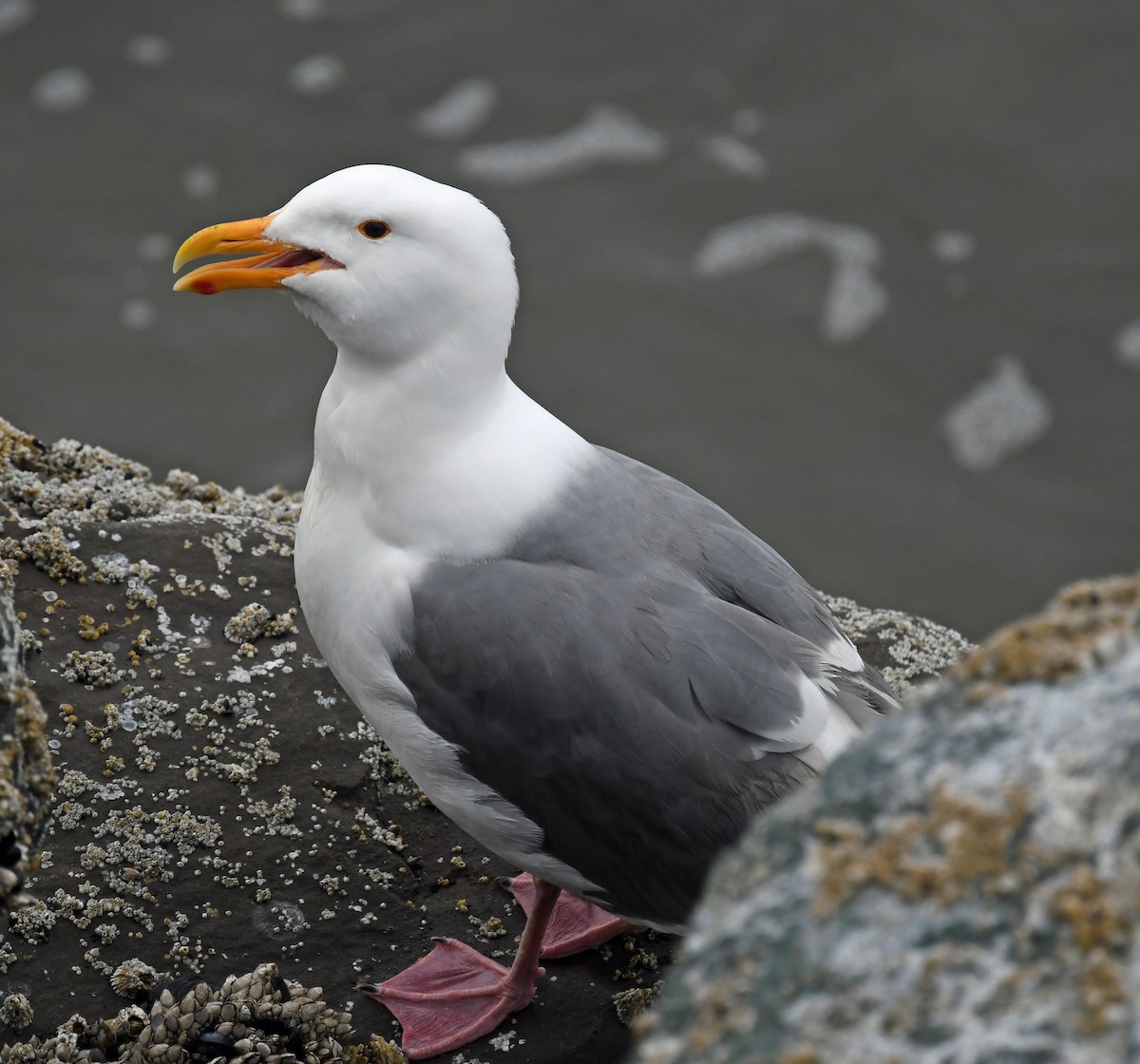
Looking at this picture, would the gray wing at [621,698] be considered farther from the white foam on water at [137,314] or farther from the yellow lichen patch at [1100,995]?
the white foam on water at [137,314]

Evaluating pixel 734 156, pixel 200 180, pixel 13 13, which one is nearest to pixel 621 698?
pixel 200 180

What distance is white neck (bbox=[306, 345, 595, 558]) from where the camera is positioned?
11.8ft

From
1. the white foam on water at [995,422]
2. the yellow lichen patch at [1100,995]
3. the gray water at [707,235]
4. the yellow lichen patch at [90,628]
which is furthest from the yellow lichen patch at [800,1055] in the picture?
the white foam on water at [995,422]

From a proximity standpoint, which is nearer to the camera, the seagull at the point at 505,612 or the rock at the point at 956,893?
the rock at the point at 956,893

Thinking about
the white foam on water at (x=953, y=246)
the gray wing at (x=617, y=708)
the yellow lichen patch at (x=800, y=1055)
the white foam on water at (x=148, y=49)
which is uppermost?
the white foam on water at (x=148, y=49)

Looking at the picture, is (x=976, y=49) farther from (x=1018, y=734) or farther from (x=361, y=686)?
(x=1018, y=734)

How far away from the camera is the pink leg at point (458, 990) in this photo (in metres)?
3.57

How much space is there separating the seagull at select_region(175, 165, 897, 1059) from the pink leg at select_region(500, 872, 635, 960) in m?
0.03

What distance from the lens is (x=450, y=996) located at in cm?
359

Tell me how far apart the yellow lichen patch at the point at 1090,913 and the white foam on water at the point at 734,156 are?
393 inches

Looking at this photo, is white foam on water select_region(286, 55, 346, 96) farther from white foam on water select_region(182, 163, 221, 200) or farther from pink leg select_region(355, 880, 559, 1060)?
pink leg select_region(355, 880, 559, 1060)

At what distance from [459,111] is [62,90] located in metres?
3.12

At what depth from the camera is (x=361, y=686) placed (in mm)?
3650

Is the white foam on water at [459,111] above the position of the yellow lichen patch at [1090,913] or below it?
above
